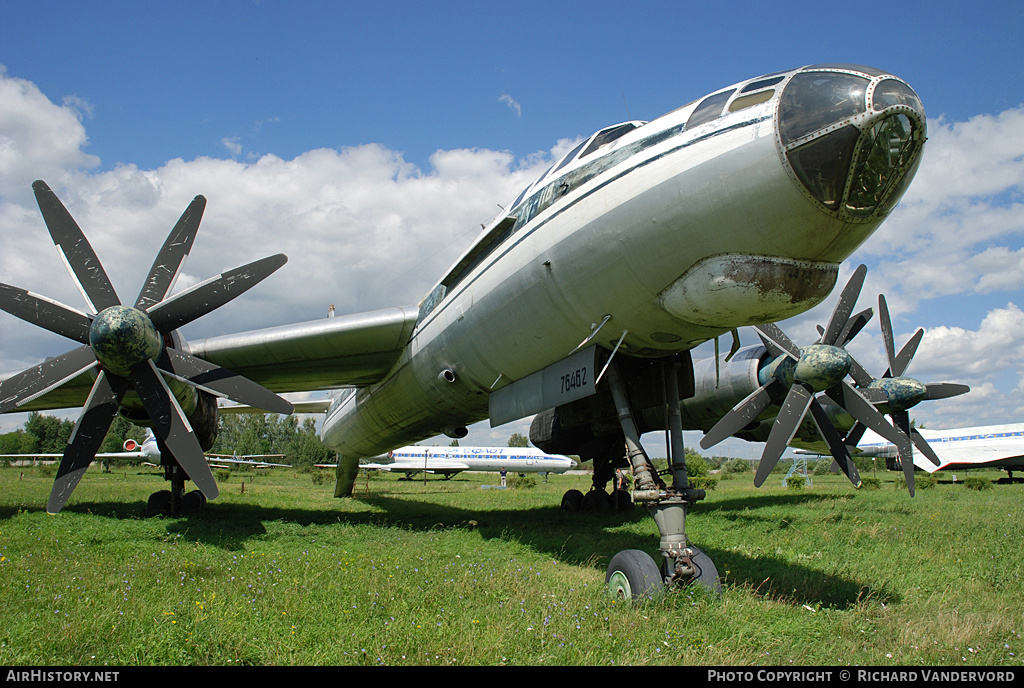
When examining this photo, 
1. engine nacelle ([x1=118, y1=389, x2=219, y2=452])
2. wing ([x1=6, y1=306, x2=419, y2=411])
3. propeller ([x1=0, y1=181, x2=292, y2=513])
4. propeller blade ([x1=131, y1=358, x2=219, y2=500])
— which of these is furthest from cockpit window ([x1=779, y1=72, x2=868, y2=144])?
engine nacelle ([x1=118, y1=389, x2=219, y2=452])

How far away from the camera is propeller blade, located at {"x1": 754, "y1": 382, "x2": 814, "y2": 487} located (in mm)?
7031

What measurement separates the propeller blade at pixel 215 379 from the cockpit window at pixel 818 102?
23.3 ft

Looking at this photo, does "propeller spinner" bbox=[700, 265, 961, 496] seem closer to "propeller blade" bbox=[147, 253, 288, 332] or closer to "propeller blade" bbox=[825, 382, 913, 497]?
"propeller blade" bbox=[825, 382, 913, 497]

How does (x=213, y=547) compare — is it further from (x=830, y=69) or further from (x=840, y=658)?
(x=830, y=69)

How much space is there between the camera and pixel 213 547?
8555 millimetres

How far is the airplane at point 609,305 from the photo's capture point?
4.61 meters

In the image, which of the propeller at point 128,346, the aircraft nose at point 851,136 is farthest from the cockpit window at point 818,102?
the propeller at point 128,346

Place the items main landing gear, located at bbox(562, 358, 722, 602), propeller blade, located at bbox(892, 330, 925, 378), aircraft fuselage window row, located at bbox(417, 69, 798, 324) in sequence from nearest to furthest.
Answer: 1. aircraft fuselage window row, located at bbox(417, 69, 798, 324)
2. main landing gear, located at bbox(562, 358, 722, 602)
3. propeller blade, located at bbox(892, 330, 925, 378)

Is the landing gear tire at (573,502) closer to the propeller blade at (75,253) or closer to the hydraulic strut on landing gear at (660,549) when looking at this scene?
the hydraulic strut on landing gear at (660,549)

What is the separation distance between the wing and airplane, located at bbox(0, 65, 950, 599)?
0.04 meters

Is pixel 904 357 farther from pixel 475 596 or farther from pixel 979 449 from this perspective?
pixel 979 449

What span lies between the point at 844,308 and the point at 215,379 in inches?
422

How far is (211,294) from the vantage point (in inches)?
339

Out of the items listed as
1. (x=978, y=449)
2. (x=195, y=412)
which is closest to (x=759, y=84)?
(x=195, y=412)
